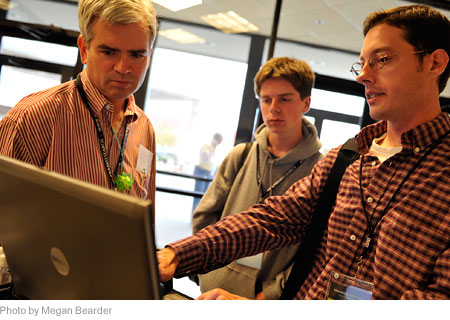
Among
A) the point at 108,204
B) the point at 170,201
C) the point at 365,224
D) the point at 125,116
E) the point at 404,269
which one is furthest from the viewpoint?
the point at 170,201

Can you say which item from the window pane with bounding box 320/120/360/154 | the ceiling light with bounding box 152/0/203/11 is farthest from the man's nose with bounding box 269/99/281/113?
the ceiling light with bounding box 152/0/203/11

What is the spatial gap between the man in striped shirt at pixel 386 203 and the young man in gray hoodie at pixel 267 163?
0.51m

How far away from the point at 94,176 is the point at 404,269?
3.79ft

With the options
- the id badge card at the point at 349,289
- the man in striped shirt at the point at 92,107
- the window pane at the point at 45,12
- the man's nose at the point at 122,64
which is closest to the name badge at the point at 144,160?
Answer: the man in striped shirt at the point at 92,107

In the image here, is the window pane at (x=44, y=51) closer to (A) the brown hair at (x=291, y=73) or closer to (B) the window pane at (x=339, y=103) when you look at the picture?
(B) the window pane at (x=339, y=103)

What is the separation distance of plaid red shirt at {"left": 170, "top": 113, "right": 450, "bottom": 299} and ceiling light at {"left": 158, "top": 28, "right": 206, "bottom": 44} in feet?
12.3

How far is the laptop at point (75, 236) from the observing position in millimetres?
576

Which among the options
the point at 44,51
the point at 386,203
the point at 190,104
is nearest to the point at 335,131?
the point at 190,104

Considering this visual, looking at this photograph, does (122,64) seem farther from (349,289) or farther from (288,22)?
(288,22)

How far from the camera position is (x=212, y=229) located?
133cm

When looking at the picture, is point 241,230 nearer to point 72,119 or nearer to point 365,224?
point 365,224

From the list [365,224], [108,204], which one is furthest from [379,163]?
[108,204]

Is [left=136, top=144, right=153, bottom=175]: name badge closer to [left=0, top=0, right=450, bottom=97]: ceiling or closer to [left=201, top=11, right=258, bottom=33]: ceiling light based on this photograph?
[left=0, top=0, right=450, bottom=97]: ceiling

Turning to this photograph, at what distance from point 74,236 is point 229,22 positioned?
15.1ft
